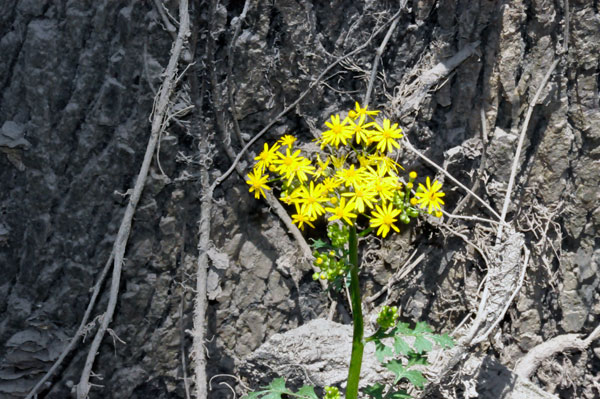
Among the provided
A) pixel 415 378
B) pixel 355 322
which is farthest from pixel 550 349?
pixel 355 322

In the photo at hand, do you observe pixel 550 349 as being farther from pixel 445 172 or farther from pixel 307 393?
pixel 307 393

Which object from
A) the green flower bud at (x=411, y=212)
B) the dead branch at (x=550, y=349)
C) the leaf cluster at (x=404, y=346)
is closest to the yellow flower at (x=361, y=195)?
the green flower bud at (x=411, y=212)

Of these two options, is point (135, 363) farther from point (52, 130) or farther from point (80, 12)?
point (80, 12)

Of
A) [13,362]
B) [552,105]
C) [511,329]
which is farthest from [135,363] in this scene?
[552,105]

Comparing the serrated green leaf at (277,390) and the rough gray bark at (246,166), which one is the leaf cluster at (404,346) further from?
the rough gray bark at (246,166)

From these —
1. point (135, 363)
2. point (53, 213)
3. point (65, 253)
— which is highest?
point (53, 213)

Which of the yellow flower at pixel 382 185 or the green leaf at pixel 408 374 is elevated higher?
the yellow flower at pixel 382 185
